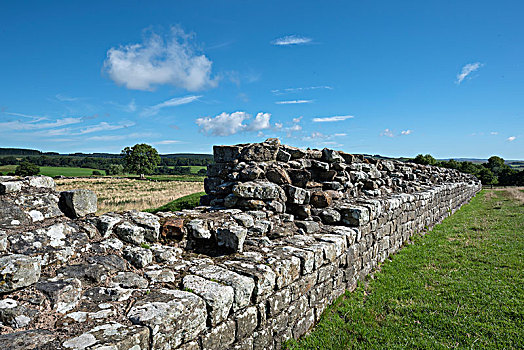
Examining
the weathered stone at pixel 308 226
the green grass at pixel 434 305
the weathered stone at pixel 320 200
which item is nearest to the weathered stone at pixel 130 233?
the green grass at pixel 434 305

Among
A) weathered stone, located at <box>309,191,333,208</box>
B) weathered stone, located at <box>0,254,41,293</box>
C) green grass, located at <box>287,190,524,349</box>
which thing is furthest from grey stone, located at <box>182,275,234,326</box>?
weathered stone, located at <box>309,191,333,208</box>

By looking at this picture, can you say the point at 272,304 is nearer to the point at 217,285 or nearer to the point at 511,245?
the point at 217,285

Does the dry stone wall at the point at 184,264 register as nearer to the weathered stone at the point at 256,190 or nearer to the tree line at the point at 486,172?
the weathered stone at the point at 256,190

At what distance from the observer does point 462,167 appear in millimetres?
44219

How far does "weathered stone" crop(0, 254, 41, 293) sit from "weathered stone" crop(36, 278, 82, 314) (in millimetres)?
109

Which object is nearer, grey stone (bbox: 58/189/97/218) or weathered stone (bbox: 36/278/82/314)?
weathered stone (bbox: 36/278/82/314)

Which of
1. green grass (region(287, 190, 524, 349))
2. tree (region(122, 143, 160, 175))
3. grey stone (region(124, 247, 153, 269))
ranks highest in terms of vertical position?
tree (region(122, 143, 160, 175))

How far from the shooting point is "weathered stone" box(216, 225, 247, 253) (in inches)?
Answer: 152

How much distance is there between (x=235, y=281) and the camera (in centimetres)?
296

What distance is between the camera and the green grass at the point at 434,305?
3920mm

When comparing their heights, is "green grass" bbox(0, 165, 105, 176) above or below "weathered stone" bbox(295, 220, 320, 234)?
above

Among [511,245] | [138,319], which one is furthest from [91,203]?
[511,245]

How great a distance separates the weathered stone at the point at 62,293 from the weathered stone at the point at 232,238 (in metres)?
1.79

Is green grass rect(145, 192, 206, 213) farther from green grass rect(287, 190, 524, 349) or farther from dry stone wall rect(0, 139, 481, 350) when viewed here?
green grass rect(287, 190, 524, 349)
